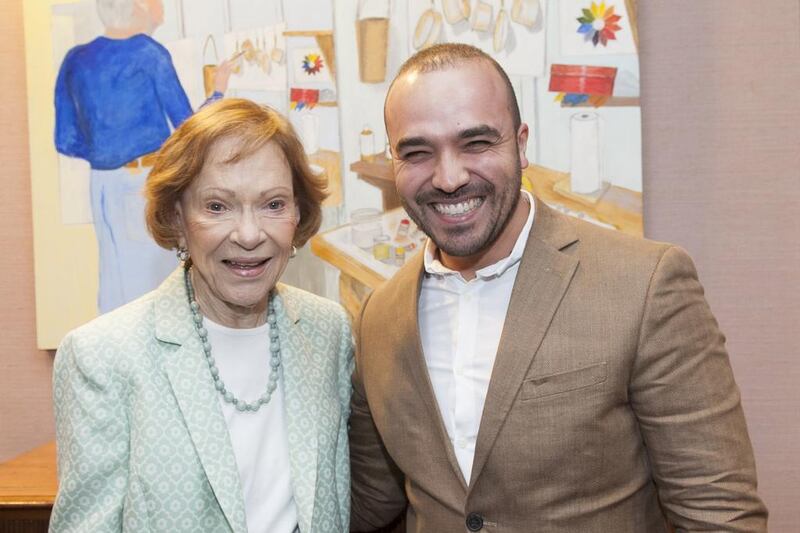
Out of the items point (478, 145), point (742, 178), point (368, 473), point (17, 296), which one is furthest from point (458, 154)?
point (17, 296)

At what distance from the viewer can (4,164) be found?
257 centimetres

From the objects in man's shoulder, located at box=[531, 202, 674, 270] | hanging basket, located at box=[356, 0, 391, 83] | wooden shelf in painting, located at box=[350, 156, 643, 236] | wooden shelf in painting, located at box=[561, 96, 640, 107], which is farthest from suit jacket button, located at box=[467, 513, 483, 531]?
hanging basket, located at box=[356, 0, 391, 83]

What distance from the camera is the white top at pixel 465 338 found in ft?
5.26

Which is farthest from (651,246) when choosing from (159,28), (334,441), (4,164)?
(4,164)

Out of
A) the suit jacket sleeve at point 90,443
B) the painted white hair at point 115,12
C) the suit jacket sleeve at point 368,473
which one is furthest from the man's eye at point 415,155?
the painted white hair at point 115,12

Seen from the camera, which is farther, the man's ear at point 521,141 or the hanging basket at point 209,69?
the hanging basket at point 209,69

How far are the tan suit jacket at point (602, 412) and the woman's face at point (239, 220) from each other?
38cm

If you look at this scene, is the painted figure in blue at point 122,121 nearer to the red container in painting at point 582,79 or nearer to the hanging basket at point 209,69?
the hanging basket at point 209,69

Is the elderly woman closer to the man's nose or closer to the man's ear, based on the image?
the man's nose

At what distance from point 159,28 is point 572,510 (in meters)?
1.76

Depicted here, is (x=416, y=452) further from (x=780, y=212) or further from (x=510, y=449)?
(x=780, y=212)

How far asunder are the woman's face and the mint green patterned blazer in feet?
0.38

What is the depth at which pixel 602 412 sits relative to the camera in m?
1.53

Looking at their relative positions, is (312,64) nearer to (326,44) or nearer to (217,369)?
(326,44)
